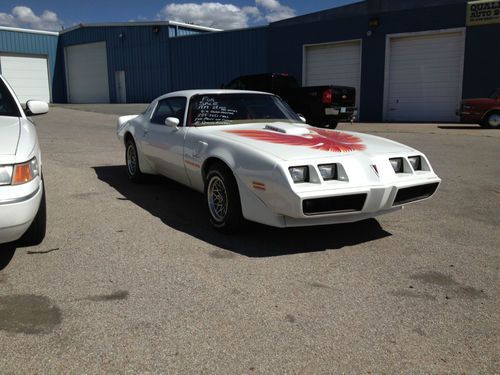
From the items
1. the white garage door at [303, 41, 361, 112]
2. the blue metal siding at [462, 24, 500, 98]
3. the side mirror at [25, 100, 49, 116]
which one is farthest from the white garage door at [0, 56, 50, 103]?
the side mirror at [25, 100, 49, 116]

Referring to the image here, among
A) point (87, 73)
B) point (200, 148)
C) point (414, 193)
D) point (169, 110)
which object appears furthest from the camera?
point (87, 73)

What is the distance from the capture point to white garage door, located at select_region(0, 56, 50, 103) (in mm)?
32531

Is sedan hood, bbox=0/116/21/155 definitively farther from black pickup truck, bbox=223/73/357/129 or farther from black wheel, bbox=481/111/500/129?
black wheel, bbox=481/111/500/129

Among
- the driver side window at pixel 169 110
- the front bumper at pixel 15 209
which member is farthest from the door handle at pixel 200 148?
the front bumper at pixel 15 209

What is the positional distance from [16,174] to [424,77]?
1848cm

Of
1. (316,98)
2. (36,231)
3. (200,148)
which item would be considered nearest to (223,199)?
(200,148)

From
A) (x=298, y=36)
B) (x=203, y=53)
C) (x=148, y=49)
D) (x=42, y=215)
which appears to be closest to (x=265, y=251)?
(x=42, y=215)

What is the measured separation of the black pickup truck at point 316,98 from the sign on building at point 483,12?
6.77m

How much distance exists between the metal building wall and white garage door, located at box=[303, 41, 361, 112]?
247cm

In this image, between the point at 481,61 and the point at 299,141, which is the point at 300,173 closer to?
the point at 299,141

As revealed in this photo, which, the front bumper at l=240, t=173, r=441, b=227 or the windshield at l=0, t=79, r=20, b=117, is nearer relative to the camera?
the front bumper at l=240, t=173, r=441, b=227

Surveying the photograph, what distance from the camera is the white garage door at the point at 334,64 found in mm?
20688

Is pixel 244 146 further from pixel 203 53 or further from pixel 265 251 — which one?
pixel 203 53

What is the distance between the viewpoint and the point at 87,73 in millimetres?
33969
